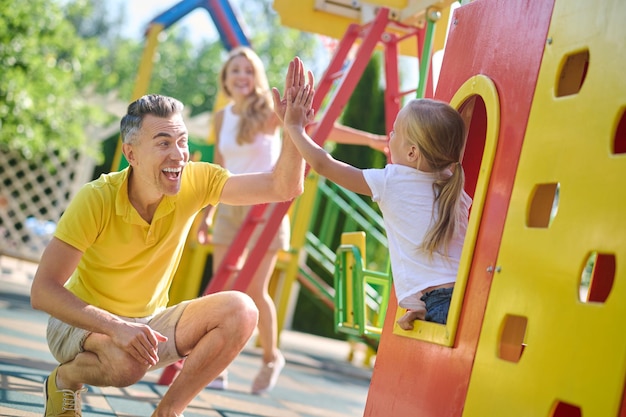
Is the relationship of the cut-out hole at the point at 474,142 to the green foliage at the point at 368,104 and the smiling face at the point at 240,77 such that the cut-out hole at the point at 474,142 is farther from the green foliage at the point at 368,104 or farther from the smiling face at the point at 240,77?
the green foliage at the point at 368,104

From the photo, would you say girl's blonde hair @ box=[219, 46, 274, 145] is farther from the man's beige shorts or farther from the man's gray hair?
the man's beige shorts

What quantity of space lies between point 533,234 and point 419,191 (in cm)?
51

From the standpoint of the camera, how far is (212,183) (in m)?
2.96

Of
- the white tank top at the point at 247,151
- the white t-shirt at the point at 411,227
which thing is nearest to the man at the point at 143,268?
the white t-shirt at the point at 411,227

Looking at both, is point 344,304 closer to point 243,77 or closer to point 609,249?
point 243,77

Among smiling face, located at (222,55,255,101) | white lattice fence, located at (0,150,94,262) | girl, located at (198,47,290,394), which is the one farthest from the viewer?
white lattice fence, located at (0,150,94,262)

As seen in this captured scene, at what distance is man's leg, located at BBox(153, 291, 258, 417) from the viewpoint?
104 inches

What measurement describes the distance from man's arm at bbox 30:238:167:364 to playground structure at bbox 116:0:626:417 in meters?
0.81

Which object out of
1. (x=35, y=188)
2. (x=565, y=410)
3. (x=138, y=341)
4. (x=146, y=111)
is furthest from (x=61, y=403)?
(x=35, y=188)

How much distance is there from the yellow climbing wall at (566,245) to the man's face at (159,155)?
40.5 inches

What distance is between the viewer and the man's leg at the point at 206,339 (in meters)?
2.65

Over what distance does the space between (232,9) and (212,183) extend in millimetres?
4249

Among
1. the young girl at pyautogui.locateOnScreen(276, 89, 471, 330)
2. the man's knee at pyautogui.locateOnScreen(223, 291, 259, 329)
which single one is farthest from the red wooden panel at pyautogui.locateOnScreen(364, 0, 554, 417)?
the man's knee at pyautogui.locateOnScreen(223, 291, 259, 329)

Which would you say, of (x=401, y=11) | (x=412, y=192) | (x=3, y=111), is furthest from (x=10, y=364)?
(x=3, y=111)
